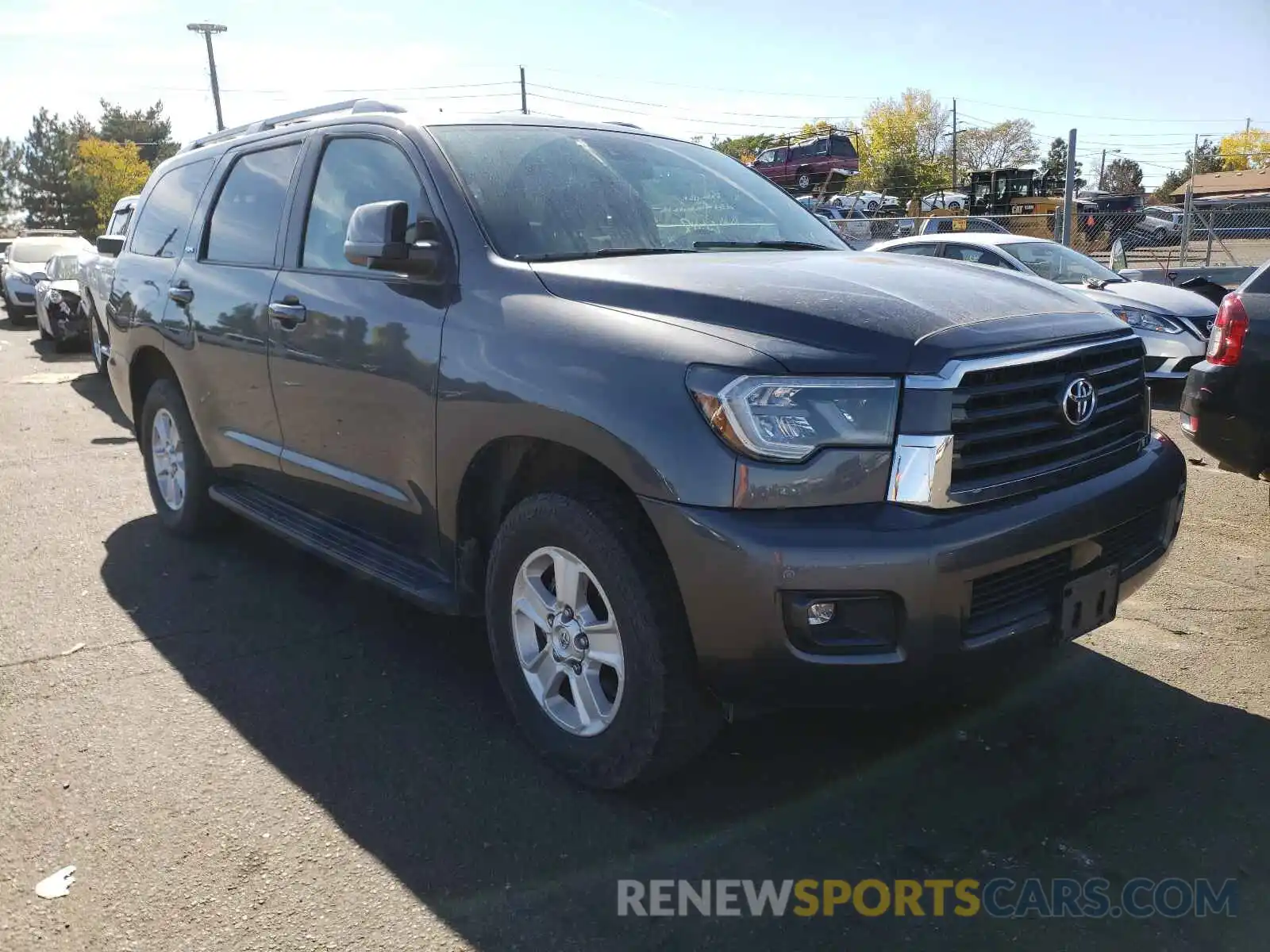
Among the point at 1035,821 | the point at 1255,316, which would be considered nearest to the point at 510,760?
the point at 1035,821

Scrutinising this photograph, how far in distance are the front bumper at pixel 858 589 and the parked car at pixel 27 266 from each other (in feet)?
69.0

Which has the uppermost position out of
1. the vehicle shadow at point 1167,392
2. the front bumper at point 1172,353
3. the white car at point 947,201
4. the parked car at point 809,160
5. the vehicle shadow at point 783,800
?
the parked car at point 809,160

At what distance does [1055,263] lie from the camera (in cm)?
1044

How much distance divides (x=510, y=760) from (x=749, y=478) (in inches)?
53.0

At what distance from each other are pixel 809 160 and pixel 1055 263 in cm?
3109

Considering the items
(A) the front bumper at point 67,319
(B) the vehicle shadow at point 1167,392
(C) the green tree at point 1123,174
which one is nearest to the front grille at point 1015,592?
(B) the vehicle shadow at point 1167,392

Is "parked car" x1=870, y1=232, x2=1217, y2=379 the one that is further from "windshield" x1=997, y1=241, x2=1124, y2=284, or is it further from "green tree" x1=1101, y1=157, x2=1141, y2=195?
"green tree" x1=1101, y1=157, x2=1141, y2=195

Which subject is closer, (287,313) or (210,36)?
(287,313)

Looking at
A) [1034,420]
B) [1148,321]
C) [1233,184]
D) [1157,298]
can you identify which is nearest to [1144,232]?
[1233,184]

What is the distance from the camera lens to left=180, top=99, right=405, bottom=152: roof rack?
3.95m

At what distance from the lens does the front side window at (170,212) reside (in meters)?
5.07

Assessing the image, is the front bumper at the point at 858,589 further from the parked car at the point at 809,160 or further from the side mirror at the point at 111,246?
the parked car at the point at 809,160

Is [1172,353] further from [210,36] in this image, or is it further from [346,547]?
[210,36]

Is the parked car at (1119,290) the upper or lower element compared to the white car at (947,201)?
lower
